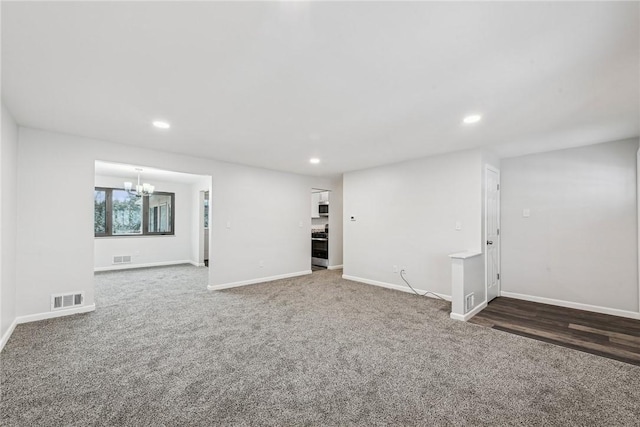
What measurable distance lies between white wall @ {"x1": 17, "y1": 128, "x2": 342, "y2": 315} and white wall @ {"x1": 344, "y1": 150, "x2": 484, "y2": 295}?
2260 mm

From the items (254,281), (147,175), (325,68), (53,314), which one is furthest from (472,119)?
(147,175)

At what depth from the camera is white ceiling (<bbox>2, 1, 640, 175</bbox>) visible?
1.46 meters

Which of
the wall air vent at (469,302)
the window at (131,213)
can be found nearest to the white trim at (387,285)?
the wall air vent at (469,302)

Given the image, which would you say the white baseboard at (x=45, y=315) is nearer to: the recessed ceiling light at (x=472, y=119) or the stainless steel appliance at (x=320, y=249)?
the stainless steel appliance at (x=320, y=249)

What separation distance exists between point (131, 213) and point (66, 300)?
4295 mm

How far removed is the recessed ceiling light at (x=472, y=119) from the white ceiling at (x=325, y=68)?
10 cm

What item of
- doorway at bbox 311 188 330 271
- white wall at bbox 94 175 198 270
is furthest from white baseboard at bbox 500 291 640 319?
white wall at bbox 94 175 198 270

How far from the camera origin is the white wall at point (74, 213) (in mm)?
3273

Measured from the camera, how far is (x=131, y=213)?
7242mm

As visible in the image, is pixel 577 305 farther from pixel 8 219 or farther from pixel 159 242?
pixel 159 242

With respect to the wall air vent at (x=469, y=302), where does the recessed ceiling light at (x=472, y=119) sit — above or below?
above

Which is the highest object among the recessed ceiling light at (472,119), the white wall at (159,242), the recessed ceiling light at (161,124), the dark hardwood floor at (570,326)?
the recessed ceiling light at (161,124)

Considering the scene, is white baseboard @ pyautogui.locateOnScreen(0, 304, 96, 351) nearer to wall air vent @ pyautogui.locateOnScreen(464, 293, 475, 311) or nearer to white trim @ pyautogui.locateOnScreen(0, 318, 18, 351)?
white trim @ pyautogui.locateOnScreen(0, 318, 18, 351)

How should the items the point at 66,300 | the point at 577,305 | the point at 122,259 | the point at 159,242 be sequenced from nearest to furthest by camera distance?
1. the point at 66,300
2. the point at 577,305
3. the point at 122,259
4. the point at 159,242
